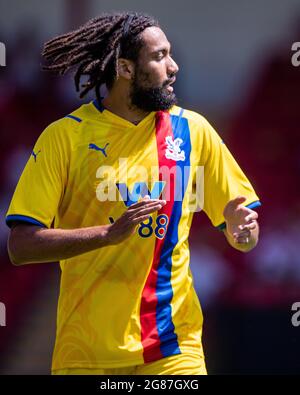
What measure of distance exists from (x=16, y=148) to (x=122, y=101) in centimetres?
199

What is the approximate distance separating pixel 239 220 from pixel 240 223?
0.6 inches

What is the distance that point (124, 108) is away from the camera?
4.68 m

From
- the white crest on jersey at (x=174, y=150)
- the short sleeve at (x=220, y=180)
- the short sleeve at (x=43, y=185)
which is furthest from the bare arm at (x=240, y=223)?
the short sleeve at (x=43, y=185)

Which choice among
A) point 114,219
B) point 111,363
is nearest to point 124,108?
point 114,219

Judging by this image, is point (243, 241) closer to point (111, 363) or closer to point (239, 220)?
point (239, 220)

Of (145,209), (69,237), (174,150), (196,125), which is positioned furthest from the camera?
(196,125)

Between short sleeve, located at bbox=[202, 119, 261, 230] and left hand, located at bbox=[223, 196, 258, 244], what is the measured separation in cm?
20

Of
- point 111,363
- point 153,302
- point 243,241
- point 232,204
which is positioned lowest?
point 111,363

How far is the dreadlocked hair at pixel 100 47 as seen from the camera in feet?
15.4

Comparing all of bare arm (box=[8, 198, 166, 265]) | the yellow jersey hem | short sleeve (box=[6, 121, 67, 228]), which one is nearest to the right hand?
bare arm (box=[8, 198, 166, 265])

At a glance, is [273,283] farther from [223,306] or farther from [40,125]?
[40,125]

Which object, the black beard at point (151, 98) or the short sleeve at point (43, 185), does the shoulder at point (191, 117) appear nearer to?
the black beard at point (151, 98)

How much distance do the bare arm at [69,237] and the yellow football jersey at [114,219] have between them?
76 mm

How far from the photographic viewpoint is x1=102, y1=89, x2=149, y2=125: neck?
184 inches
